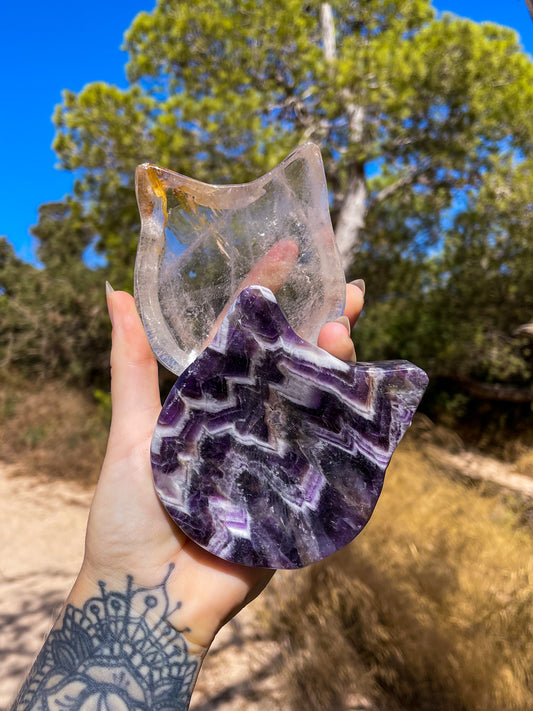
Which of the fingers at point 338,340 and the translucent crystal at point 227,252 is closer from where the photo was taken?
the fingers at point 338,340

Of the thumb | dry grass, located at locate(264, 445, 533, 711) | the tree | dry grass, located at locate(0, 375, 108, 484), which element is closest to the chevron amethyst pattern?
the thumb

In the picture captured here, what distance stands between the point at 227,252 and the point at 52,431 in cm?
620

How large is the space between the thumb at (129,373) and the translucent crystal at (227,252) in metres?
0.04

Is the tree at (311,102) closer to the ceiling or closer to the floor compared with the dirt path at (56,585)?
closer to the ceiling

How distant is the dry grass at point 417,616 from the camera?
2244 millimetres

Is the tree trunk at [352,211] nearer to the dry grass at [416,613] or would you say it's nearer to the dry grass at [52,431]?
the dry grass at [416,613]

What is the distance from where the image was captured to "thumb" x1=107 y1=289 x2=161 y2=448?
129cm

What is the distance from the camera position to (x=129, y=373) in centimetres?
130

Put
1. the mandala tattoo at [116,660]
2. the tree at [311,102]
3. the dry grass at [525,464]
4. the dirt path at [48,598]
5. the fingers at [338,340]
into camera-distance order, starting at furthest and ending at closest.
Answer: the dry grass at [525,464] → the tree at [311,102] → the dirt path at [48,598] → the fingers at [338,340] → the mandala tattoo at [116,660]

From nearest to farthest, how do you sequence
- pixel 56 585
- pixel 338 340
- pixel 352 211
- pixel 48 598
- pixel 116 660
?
pixel 116 660 < pixel 338 340 < pixel 48 598 < pixel 56 585 < pixel 352 211

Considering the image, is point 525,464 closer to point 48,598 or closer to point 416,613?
point 416,613

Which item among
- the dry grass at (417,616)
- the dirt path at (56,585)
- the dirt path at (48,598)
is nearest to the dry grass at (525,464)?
the dirt path at (56,585)

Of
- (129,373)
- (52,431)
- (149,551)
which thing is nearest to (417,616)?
(149,551)

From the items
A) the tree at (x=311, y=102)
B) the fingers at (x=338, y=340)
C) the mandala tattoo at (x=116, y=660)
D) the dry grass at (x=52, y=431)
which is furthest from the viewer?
the dry grass at (x=52, y=431)
